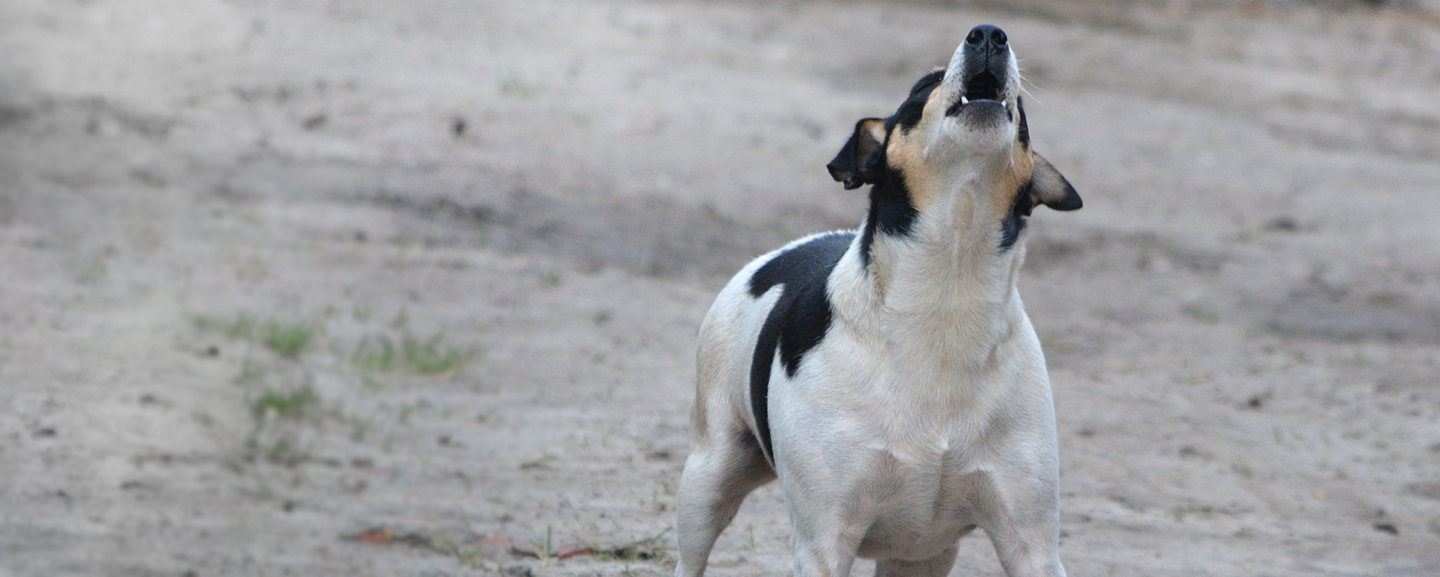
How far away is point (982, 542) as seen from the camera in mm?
5457

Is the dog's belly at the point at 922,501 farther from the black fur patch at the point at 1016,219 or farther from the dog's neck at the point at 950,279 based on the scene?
the black fur patch at the point at 1016,219

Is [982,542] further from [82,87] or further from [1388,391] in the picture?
[82,87]

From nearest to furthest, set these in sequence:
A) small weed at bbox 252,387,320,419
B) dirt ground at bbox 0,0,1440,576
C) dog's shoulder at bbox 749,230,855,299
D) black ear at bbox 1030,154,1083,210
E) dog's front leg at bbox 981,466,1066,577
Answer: dog's front leg at bbox 981,466,1066,577
black ear at bbox 1030,154,1083,210
dog's shoulder at bbox 749,230,855,299
dirt ground at bbox 0,0,1440,576
small weed at bbox 252,387,320,419

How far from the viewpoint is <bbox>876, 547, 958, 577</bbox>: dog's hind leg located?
13.9 ft

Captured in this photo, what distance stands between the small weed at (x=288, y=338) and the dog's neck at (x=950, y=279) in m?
4.27

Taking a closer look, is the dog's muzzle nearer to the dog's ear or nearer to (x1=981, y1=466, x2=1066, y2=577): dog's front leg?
the dog's ear

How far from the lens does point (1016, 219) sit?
363cm

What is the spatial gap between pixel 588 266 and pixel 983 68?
18.7ft

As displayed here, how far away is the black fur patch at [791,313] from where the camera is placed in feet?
12.2

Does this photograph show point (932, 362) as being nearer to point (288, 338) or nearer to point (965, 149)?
point (965, 149)

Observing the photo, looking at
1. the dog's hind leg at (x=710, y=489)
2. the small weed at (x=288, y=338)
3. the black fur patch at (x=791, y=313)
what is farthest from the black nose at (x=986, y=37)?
the small weed at (x=288, y=338)

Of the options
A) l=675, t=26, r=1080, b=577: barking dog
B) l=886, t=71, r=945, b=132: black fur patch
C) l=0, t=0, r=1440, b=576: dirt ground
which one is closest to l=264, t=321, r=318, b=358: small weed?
l=0, t=0, r=1440, b=576: dirt ground

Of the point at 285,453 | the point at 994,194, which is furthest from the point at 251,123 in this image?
the point at 994,194

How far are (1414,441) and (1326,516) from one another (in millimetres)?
1193
